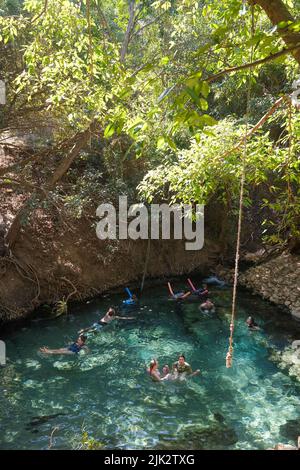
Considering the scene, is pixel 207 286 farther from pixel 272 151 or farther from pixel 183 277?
pixel 272 151

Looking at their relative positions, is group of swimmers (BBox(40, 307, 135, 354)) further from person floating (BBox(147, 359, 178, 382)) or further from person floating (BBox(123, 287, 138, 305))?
person floating (BBox(147, 359, 178, 382))

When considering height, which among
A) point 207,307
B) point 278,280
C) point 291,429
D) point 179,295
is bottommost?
point 291,429

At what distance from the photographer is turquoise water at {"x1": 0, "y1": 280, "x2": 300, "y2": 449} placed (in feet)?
21.9

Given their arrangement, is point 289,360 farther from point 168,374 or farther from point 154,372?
point 154,372

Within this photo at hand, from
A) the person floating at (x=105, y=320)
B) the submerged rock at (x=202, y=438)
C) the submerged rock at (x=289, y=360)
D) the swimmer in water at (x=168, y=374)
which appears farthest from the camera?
the person floating at (x=105, y=320)

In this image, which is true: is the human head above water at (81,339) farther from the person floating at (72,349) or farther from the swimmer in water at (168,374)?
the swimmer in water at (168,374)

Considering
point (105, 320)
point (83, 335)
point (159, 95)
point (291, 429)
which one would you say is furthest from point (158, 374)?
point (159, 95)

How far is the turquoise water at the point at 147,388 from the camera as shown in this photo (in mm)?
6688

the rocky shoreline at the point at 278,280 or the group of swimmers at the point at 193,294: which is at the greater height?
the rocky shoreline at the point at 278,280

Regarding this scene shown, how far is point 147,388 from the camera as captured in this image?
8.20 m

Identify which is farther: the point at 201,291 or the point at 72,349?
the point at 201,291

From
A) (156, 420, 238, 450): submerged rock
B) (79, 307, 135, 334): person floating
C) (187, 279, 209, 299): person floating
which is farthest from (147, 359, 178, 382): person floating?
(187, 279, 209, 299): person floating

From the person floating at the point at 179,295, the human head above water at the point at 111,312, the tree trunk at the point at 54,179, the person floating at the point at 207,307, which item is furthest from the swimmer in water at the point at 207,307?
the tree trunk at the point at 54,179
